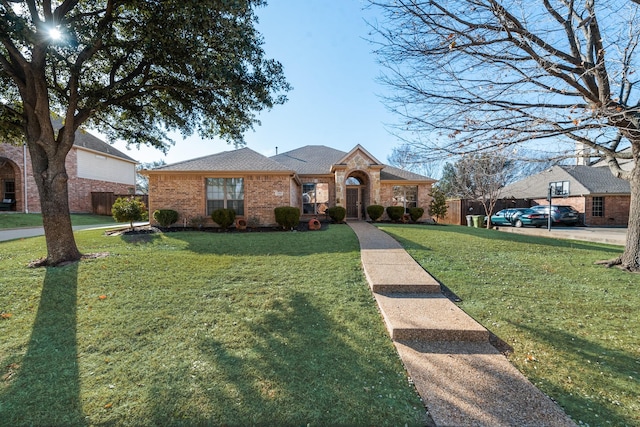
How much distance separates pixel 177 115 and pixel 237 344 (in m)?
8.44

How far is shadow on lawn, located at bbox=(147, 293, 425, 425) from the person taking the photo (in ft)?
7.51

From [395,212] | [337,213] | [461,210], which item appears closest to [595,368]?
[337,213]

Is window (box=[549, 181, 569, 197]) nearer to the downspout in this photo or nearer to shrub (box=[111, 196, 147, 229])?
shrub (box=[111, 196, 147, 229])

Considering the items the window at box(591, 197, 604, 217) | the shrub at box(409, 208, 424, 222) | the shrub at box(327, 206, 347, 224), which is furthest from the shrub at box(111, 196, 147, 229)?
the window at box(591, 197, 604, 217)

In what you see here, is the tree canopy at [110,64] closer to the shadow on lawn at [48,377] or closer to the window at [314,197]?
the shadow on lawn at [48,377]

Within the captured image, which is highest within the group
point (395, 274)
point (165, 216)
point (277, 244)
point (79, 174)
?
point (79, 174)

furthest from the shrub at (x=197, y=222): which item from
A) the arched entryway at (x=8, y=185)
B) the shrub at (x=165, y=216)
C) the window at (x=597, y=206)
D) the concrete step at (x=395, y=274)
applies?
the window at (x=597, y=206)

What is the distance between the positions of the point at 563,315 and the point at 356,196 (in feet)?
46.0

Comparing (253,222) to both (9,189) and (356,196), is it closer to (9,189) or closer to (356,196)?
(356,196)

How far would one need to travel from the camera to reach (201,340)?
340cm

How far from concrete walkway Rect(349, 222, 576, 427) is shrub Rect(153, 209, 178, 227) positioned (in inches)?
419

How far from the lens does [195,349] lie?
3219 millimetres

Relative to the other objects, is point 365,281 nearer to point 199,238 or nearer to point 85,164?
point 199,238

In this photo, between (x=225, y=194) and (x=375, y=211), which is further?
(x=375, y=211)
